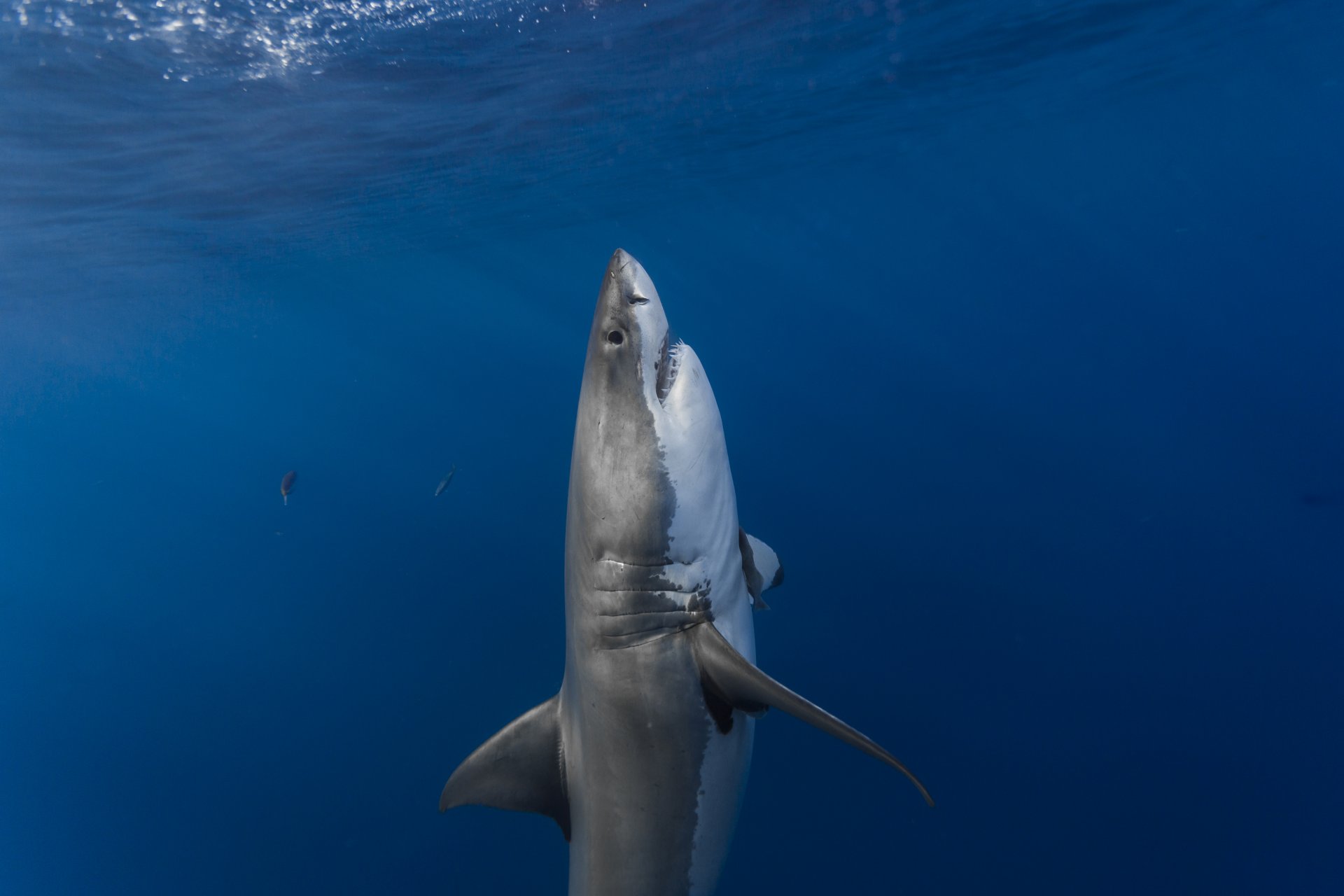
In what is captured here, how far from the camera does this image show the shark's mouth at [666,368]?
2938mm

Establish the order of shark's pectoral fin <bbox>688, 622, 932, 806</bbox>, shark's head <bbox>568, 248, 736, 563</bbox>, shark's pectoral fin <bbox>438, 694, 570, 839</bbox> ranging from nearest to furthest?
shark's pectoral fin <bbox>688, 622, 932, 806</bbox>, shark's head <bbox>568, 248, 736, 563</bbox>, shark's pectoral fin <bbox>438, 694, 570, 839</bbox>

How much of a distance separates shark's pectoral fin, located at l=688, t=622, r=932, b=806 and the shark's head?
0.44 metres

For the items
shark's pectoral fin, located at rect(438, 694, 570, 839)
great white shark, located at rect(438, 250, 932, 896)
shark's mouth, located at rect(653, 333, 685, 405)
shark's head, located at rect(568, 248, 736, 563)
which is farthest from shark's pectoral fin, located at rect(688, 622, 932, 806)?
shark's mouth, located at rect(653, 333, 685, 405)

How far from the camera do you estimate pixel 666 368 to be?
2984mm

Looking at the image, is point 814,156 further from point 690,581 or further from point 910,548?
point 690,581

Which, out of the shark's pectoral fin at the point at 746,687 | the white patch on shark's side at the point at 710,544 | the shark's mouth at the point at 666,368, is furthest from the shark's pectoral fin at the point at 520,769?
the shark's mouth at the point at 666,368

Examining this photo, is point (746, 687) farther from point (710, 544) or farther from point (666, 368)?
point (666, 368)

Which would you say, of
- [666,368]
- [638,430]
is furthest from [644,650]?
[666,368]

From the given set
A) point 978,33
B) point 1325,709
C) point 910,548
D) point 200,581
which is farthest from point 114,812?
point 978,33

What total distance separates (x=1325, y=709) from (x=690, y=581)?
1064 cm

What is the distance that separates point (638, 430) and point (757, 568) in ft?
4.85

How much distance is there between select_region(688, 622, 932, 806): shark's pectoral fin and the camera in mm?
2650

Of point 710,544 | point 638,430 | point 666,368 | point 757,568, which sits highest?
point 666,368

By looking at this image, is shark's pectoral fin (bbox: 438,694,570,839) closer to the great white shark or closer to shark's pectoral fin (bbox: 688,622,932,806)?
the great white shark
